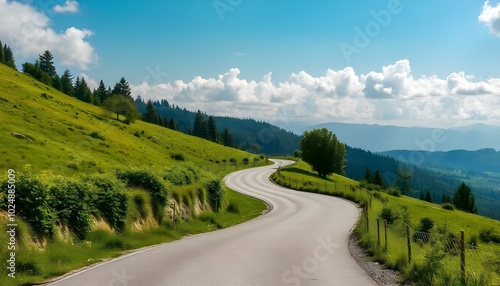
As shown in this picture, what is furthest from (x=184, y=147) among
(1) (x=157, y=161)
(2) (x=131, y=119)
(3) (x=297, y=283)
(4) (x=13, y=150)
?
(3) (x=297, y=283)

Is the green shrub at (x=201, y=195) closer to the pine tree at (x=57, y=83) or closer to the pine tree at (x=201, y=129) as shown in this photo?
the pine tree at (x=57, y=83)

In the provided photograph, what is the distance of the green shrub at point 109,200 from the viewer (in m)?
19.1

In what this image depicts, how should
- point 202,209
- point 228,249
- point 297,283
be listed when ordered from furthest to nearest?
1. point 202,209
2. point 228,249
3. point 297,283

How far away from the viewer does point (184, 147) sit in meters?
104

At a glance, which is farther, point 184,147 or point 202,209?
point 184,147

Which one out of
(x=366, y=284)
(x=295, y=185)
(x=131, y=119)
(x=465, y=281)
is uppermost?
(x=131, y=119)

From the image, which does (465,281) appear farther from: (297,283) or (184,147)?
(184,147)

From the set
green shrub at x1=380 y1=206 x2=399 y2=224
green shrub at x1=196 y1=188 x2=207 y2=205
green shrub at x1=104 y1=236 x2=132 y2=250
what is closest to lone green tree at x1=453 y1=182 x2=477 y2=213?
green shrub at x1=380 y1=206 x2=399 y2=224

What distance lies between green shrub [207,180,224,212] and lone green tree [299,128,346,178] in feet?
215

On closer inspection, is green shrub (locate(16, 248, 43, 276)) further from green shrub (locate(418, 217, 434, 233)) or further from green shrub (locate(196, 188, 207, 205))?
green shrub (locate(418, 217, 434, 233))

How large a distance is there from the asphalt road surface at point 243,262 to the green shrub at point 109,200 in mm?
2515

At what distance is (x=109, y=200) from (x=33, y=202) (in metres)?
5.19

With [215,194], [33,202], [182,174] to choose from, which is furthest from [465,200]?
[33,202]

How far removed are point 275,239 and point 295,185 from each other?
45.5 metres
